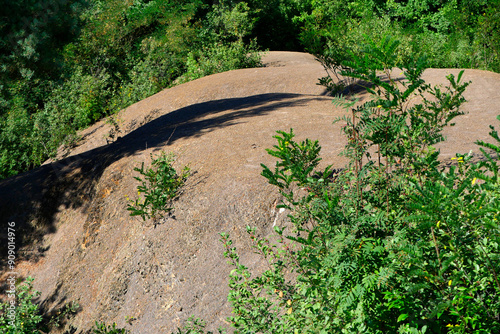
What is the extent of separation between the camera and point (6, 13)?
6410 mm

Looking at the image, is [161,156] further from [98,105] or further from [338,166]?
[98,105]

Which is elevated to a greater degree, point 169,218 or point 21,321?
point 169,218

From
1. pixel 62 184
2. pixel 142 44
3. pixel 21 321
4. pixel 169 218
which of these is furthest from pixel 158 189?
pixel 142 44

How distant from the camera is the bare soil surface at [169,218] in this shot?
4551 millimetres

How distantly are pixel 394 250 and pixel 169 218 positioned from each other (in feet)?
10.6

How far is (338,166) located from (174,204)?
6.46 feet

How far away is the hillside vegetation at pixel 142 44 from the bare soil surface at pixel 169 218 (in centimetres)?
157

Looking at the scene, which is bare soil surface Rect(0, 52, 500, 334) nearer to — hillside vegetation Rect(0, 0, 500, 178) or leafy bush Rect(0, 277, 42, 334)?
leafy bush Rect(0, 277, 42, 334)

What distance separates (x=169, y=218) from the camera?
5105mm

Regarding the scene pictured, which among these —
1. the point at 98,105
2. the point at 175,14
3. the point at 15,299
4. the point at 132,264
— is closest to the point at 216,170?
the point at 132,264

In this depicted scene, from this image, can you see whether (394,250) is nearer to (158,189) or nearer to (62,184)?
(158,189)

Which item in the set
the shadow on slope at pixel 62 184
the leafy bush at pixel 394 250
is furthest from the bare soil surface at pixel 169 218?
the leafy bush at pixel 394 250

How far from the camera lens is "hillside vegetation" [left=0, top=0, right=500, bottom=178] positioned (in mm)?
7230

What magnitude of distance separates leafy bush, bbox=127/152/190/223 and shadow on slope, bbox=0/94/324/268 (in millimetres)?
1018
